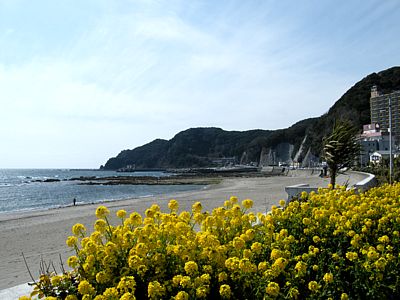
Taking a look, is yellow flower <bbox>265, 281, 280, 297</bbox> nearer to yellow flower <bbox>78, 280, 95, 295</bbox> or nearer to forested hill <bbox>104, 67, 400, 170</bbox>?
yellow flower <bbox>78, 280, 95, 295</bbox>

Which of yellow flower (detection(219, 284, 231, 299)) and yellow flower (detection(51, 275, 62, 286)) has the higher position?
yellow flower (detection(219, 284, 231, 299))

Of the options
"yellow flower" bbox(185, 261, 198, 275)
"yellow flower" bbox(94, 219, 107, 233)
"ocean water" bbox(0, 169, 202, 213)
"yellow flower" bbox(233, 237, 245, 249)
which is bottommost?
"ocean water" bbox(0, 169, 202, 213)

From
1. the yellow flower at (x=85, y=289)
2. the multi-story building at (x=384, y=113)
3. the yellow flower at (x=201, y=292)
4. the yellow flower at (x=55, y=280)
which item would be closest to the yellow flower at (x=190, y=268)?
the yellow flower at (x=201, y=292)

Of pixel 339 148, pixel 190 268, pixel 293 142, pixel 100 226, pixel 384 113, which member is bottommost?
pixel 190 268

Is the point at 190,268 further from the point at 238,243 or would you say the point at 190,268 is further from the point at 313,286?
the point at 313,286

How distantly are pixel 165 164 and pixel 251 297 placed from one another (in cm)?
18988

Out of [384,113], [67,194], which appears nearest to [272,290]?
[67,194]

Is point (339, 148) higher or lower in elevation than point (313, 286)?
higher

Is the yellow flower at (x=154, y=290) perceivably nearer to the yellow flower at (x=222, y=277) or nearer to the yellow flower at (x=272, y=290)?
the yellow flower at (x=222, y=277)

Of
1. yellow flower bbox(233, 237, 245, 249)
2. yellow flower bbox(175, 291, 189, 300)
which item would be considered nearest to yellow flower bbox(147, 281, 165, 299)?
yellow flower bbox(175, 291, 189, 300)

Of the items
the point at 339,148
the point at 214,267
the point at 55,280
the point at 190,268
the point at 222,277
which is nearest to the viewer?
the point at 190,268

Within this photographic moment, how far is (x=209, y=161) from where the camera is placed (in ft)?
594

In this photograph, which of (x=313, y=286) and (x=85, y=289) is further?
(x=313, y=286)

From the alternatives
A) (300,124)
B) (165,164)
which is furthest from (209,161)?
(300,124)
